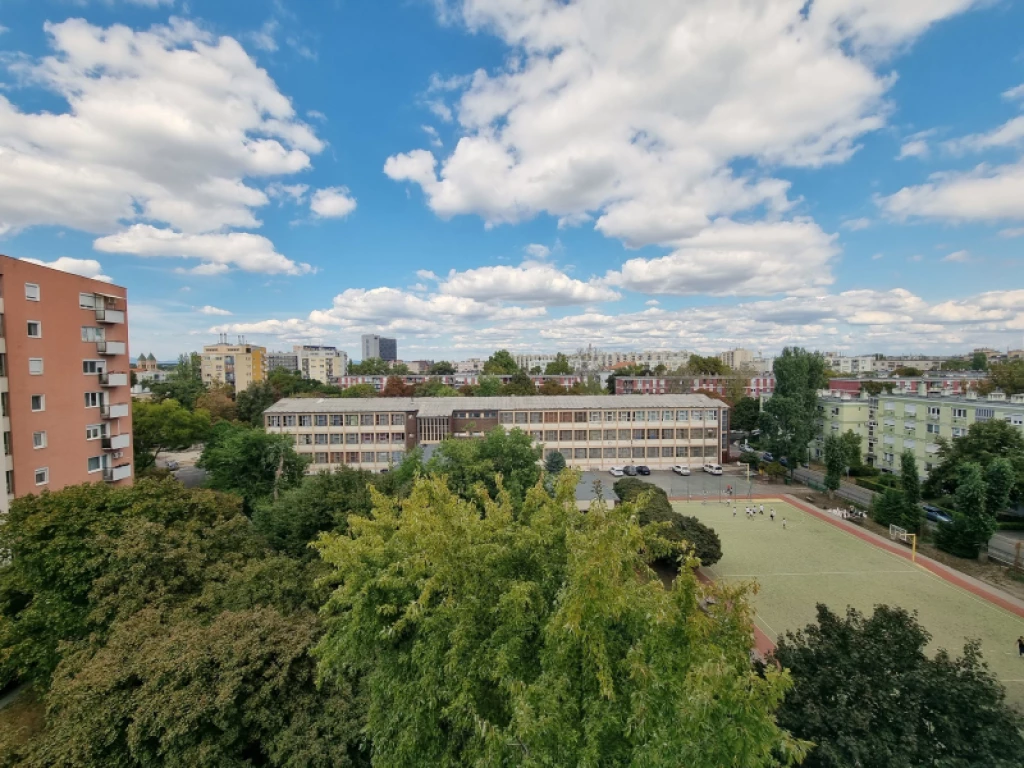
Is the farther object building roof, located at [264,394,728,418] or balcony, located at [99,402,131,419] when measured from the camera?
building roof, located at [264,394,728,418]

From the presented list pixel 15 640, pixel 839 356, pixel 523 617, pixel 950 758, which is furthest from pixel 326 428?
pixel 839 356

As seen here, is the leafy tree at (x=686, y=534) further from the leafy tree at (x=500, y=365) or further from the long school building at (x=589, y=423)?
the leafy tree at (x=500, y=365)

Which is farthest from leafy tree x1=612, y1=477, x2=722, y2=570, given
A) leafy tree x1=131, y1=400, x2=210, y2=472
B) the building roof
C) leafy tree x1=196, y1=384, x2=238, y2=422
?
leafy tree x1=196, y1=384, x2=238, y2=422

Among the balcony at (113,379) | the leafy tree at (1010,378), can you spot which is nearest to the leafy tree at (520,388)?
the balcony at (113,379)

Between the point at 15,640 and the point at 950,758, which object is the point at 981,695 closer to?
the point at 950,758

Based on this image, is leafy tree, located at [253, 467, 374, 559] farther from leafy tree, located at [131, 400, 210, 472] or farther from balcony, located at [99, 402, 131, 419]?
leafy tree, located at [131, 400, 210, 472]

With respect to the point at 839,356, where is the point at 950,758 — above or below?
below

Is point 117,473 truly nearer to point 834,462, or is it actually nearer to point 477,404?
point 477,404

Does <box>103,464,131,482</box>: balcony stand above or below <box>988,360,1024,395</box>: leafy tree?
below
